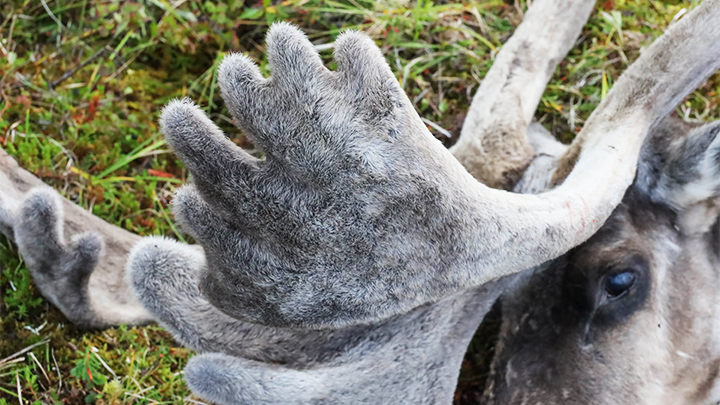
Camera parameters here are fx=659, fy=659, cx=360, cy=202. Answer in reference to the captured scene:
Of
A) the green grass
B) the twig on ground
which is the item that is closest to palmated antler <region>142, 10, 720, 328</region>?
the green grass

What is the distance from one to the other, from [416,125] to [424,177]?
13 centimetres

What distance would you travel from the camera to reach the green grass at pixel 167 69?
10.6ft

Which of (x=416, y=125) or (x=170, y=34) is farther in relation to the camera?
(x=170, y=34)

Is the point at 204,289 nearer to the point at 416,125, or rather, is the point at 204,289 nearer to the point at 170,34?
the point at 416,125

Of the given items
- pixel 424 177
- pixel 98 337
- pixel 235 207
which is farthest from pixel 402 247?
pixel 98 337

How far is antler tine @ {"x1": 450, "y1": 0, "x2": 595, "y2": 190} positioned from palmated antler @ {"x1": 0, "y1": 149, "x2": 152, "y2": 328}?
1.54 meters

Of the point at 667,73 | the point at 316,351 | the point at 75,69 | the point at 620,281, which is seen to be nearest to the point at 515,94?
the point at 667,73

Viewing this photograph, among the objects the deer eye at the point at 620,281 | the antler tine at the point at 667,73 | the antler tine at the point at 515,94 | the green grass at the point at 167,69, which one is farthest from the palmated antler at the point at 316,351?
the green grass at the point at 167,69

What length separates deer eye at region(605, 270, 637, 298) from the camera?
2.11m

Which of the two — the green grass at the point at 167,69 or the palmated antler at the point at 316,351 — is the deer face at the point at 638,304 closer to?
the palmated antler at the point at 316,351

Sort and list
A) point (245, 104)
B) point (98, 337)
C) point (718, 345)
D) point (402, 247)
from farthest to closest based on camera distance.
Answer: point (98, 337) → point (718, 345) → point (402, 247) → point (245, 104)

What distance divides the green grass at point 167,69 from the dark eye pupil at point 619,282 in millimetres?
866

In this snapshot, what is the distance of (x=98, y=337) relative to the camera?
9.34ft

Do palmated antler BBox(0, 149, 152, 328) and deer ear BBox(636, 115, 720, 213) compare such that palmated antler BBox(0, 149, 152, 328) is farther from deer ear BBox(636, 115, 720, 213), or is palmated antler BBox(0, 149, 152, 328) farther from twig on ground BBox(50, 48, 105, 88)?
deer ear BBox(636, 115, 720, 213)
